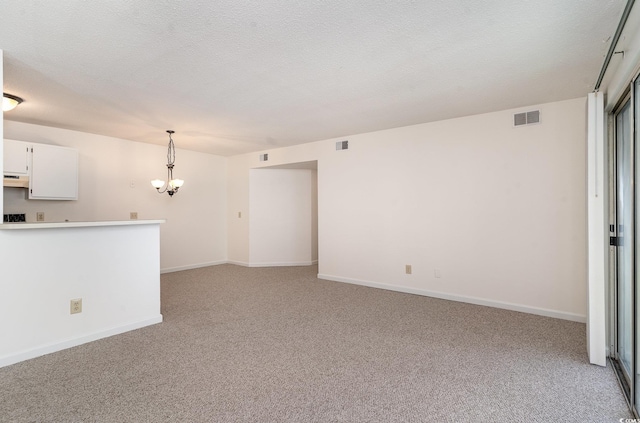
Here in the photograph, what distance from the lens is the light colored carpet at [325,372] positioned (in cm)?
197

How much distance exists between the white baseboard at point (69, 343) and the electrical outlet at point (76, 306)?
0.81ft

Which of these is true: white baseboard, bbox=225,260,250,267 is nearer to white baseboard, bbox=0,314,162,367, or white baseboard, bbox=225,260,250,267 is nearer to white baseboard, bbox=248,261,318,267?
white baseboard, bbox=248,261,318,267

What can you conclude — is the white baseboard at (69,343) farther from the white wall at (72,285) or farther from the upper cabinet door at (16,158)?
the upper cabinet door at (16,158)

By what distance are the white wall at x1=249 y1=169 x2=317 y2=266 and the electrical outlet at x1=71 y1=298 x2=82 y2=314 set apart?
4.09m

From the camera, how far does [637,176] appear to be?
1.98 meters

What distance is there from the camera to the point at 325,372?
95.7 inches

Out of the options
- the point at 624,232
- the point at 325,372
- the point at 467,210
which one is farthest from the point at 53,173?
the point at 624,232

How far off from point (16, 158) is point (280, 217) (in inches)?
173

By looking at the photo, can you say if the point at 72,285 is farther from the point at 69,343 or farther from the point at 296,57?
the point at 296,57

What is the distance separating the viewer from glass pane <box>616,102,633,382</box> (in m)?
2.36

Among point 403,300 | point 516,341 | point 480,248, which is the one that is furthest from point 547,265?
point 403,300

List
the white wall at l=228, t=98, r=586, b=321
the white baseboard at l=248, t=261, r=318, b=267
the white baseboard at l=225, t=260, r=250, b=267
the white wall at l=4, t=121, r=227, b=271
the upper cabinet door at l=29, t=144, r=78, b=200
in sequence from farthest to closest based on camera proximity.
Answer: the white baseboard at l=225, t=260, r=250, b=267, the white baseboard at l=248, t=261, r=318, b=267, the white wall at l=4, t=121, r=227, b=271, the upper cabinet door at l=29, t=144, r=78, b=200, the white wall at l=228, t=98, r=586, b=321

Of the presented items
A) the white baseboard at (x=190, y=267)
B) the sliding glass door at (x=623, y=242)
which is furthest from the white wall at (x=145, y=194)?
the sliding glass door at (x=623, y=242)

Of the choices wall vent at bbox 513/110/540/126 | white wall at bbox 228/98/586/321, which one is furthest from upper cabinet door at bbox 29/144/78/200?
wall vent at bbox 513/110/540/126
